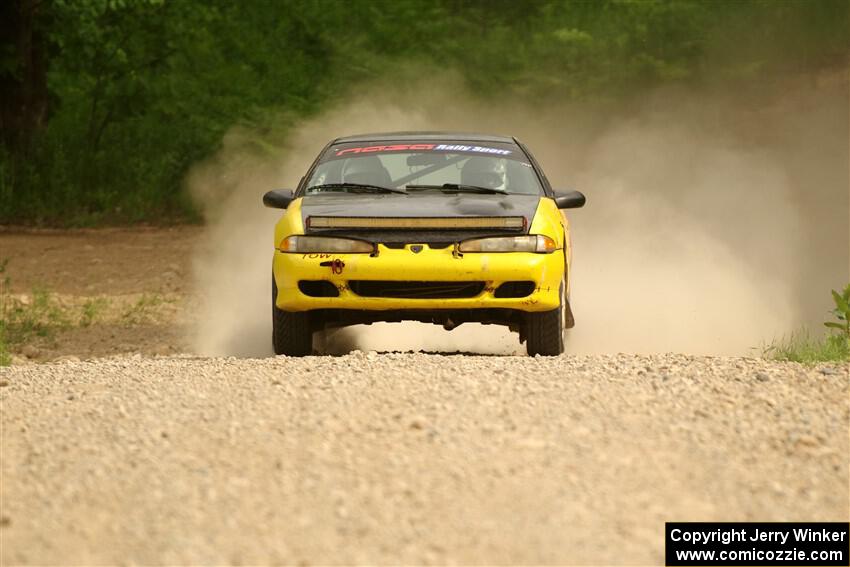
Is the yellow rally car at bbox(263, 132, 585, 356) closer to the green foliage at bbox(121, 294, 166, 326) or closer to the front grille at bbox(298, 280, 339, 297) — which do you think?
the front grille at bbox(298, 280, 339, 297)

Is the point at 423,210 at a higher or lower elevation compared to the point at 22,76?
lower

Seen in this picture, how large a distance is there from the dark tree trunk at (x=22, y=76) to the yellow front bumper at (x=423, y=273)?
14.2 meters

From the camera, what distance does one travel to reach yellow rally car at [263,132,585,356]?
9.49 metres

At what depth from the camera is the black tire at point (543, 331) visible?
9820 mm

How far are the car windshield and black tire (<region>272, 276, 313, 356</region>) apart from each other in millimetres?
1079

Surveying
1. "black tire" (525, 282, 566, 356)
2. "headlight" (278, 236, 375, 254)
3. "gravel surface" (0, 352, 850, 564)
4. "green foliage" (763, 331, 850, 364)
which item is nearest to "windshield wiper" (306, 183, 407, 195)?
"headlight" (278, 236, 375, 254)

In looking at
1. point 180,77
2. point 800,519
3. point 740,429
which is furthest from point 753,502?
point 180,77

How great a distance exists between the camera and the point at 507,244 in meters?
9.53

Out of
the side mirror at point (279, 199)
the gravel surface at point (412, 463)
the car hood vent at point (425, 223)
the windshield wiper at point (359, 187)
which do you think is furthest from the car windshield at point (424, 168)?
the gravel surface at point (412, 463)

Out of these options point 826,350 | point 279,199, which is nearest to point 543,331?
Result: point 826,350

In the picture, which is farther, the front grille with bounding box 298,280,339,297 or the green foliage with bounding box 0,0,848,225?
the green foliage with bounding box 0,0,848,225

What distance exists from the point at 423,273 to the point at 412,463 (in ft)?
10.7

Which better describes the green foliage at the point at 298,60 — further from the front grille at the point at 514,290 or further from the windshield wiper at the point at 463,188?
the front grille at the point at 514,290

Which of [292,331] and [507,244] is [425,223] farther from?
[292,331]
